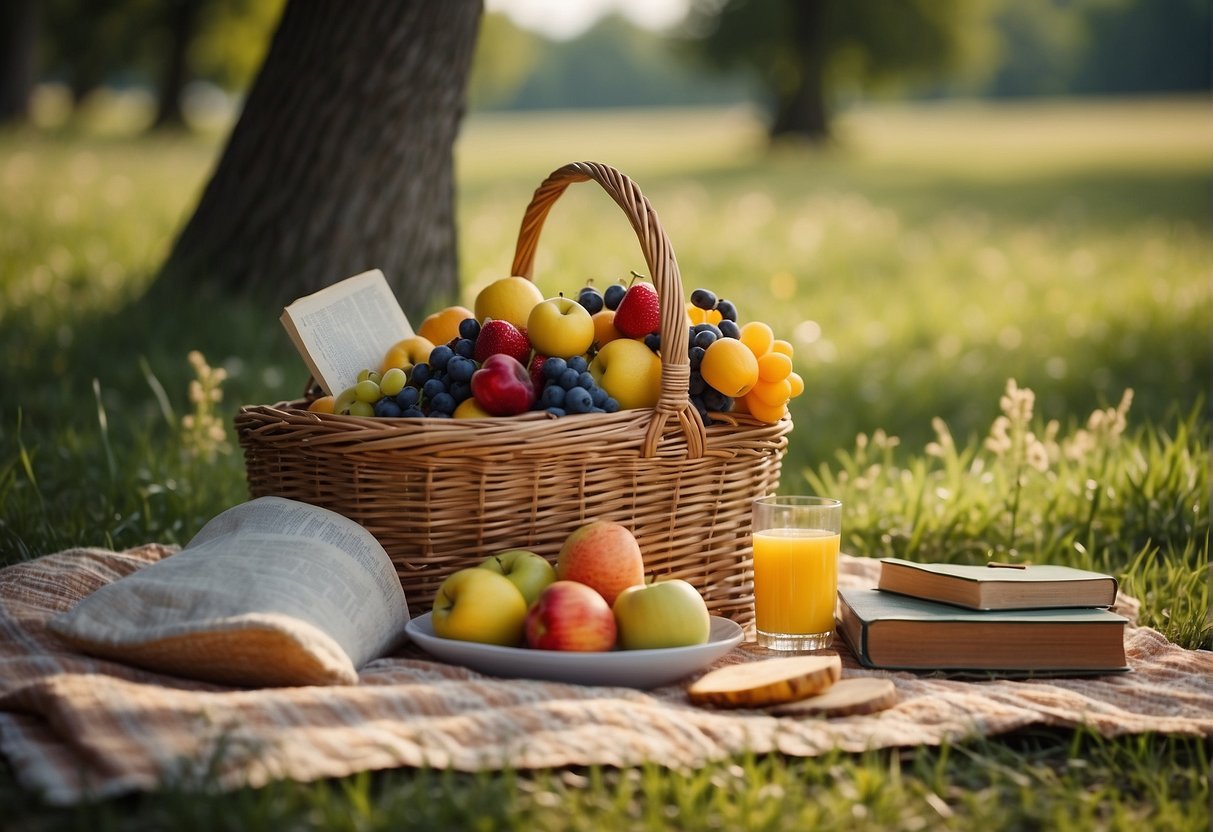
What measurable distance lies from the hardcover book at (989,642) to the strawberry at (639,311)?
71 centimetres

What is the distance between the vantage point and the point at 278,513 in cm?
247

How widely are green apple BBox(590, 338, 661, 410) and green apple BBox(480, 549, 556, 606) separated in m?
0.38

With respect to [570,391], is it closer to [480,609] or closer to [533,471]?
[533,471]

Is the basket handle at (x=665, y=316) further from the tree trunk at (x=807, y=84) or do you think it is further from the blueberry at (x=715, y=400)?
the tree trunk at (x=807, y=84)

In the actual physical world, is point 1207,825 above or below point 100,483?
below

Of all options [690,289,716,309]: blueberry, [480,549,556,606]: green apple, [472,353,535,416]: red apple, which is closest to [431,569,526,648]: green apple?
[480,549,556,606]: green apple

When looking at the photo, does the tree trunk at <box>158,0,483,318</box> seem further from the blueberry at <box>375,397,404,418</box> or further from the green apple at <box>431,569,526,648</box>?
the green apple at <box>431,569,526,648</box>

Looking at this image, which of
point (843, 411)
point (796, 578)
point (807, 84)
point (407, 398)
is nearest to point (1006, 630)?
point (796, 578)

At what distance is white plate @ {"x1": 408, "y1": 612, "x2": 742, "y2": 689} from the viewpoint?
7.23ft

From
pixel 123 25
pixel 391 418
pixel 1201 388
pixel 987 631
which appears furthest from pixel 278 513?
pixel 123 25

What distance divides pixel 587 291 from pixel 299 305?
Result: 2.04ft

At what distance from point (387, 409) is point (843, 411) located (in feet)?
10.4

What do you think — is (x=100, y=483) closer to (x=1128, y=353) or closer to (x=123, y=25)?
(x=1128, y=353)

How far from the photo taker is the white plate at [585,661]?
2205mm
